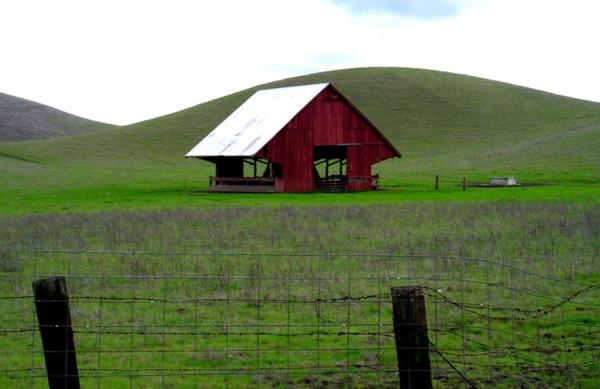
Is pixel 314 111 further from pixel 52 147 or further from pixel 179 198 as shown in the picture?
pixel 52 147

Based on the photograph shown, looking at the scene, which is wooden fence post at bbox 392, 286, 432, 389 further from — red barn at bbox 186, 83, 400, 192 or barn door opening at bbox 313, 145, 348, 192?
barn door opening at bbox 313, 145, 348, 192

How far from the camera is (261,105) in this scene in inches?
2280

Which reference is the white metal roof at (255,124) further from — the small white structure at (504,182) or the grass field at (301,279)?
the small white structure at (504,182)

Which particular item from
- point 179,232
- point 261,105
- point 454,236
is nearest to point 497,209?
point 454,236

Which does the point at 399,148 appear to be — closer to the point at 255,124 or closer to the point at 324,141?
the point at 324,141

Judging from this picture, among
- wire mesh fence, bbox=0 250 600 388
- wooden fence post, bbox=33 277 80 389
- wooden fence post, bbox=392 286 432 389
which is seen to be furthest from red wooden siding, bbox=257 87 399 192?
wooden fence post, bbox=392 286 432 389

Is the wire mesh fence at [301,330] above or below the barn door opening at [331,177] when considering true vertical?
below

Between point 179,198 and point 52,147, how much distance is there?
5244cm

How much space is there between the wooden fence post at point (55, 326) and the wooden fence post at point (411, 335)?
2.89 meters

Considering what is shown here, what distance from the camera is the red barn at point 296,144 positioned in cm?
5003

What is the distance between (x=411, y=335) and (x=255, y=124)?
153 ft

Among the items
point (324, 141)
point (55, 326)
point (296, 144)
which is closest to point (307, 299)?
point (55, 326)

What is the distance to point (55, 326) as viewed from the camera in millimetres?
7180

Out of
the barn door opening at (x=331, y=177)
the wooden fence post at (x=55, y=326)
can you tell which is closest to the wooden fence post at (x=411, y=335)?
the wooden fence post at (x=55, y=326)
